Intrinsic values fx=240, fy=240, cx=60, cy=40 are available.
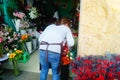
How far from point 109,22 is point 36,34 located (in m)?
4.06

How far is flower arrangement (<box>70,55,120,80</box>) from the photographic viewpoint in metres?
4.29

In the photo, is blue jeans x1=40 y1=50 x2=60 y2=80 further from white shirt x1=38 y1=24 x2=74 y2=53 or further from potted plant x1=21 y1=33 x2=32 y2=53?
potted plant x1=21 y1=33 x2=32 y2=53

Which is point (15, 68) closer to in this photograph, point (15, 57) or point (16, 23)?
point (15, 57)

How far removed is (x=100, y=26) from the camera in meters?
4.87

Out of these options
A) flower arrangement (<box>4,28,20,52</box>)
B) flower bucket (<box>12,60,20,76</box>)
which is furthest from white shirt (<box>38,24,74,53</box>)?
flower arrangement (<box>4,28,20,52</box>)

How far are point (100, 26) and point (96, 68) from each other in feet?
3.02

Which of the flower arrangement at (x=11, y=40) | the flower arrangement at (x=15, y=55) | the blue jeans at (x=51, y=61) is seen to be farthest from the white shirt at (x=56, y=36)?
the flower arrangement at (x=11, y=40)

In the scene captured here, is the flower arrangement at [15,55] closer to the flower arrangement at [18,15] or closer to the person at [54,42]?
the person at [54,42]

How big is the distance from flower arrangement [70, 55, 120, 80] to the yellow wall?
0.27 metres

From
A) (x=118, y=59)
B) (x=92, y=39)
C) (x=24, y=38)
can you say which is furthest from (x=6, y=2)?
(x=118, y=59)

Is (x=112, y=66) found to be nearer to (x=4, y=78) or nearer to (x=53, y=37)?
(x=53, y=37)

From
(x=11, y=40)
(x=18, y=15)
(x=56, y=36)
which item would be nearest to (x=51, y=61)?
(x=56, y=36)

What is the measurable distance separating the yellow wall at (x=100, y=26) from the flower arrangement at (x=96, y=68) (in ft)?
0.88

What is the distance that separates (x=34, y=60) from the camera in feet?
25.0
